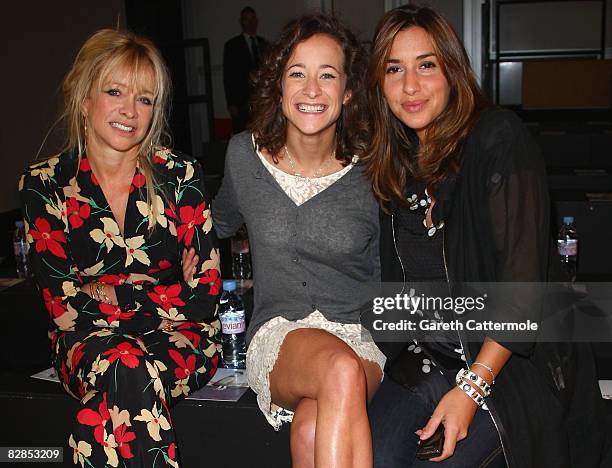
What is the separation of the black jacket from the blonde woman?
78cm

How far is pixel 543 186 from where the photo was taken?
5.38 ft

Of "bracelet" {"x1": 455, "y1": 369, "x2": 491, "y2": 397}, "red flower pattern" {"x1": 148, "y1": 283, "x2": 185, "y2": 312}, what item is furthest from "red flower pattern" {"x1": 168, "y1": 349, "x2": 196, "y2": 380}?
"bracelet" {"x1": 455, "y1": 369, "x2": 491, "y2": 397}

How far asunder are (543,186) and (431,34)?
0.45 m

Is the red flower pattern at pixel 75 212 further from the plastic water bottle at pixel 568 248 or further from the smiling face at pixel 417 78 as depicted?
the plastic water bottle at pixel 568 248

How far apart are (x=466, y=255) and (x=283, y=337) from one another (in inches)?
20.4

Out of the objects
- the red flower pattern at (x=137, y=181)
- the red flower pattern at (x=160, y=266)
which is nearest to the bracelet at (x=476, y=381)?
the red flower pattern at (x=160, y=266)

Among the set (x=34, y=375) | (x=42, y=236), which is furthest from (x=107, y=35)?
(x=34, y=375)

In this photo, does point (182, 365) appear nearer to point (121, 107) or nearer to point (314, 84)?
point (121, 107)

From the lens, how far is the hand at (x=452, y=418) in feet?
5.28

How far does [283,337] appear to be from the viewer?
1.89 meters

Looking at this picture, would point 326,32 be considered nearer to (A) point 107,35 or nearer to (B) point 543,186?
(A) point 107,35

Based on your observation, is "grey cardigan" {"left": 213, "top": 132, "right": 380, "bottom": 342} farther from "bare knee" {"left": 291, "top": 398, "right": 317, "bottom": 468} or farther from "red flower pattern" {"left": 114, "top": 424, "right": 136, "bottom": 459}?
"red flower pattern" {"left": 114, "top": 424, "right": 136, "bottom": 459}

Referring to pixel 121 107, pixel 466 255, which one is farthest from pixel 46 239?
pixel 466 255

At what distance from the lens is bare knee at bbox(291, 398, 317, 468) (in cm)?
168
